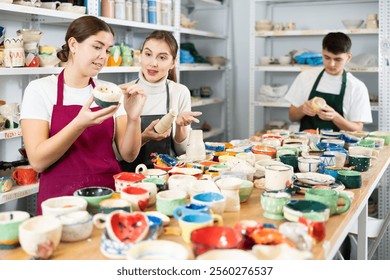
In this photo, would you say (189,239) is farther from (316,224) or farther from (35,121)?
(35,121)

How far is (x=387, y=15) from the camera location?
4188mm

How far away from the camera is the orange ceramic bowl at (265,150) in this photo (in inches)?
99.7

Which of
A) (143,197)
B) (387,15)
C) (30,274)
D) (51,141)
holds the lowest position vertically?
(30,274)

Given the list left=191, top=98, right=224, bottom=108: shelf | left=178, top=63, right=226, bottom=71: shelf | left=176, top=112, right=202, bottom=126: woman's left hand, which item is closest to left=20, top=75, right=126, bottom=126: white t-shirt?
left=176, top=112, right=202, bottom=126: woman's left hand

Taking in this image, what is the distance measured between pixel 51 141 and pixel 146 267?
0.96 meters

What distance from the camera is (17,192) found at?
2.85 metres

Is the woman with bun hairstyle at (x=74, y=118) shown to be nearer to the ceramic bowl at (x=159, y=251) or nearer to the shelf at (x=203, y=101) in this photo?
the ceramic bowl at (x=159, y=251)

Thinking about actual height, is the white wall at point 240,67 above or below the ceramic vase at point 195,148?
above

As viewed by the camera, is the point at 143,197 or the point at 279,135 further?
the point at 279,135

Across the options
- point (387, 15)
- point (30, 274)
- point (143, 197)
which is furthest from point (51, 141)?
point (387, 15)

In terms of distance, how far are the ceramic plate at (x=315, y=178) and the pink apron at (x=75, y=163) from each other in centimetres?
87

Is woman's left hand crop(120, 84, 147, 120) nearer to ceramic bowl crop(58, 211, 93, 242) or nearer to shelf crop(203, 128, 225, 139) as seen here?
ceramic bowl crop(58, 211, 93, 242)

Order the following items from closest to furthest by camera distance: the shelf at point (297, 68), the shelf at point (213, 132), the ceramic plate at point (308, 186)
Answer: the ceramic plate at point (308, 186)
the shelf at point (297, 68)
the shelf at point (213, 132)

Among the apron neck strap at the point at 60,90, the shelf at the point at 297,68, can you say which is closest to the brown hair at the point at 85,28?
the apron neck strap at the point at 60,90
